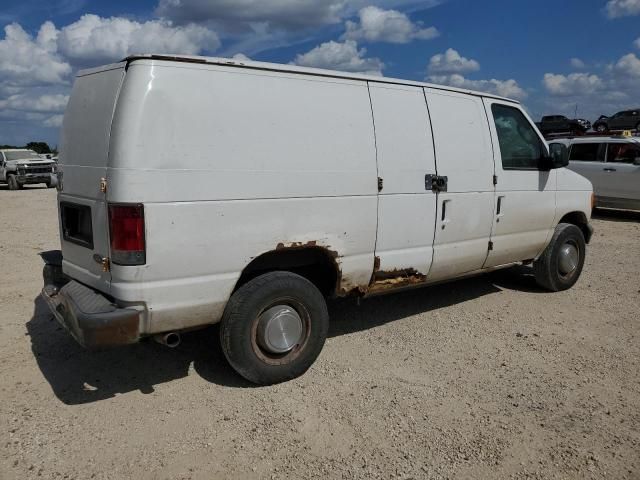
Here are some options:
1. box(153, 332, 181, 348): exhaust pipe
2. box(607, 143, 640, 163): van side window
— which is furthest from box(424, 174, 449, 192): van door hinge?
box(607, 143, 640, 163): van side window

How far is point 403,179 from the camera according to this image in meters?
4.54

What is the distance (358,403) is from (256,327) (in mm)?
886

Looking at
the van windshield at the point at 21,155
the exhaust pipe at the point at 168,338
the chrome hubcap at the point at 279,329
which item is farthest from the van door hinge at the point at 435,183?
the van windshield at the point at 21,155

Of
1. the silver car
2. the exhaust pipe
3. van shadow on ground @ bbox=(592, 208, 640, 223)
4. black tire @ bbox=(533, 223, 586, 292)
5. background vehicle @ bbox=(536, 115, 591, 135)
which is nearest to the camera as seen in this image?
the exhaust pipe

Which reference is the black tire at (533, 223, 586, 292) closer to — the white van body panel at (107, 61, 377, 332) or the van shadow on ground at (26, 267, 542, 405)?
the van shadow on ground at (26, 267, 542, 405)

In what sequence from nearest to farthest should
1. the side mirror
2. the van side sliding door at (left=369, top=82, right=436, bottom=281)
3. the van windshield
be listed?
1. the van side sliding door at (left=369, top=82, right=436, bottom=281)
2. the side mirror
3. the van windshield

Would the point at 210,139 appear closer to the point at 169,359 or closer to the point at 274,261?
the point at 274,261

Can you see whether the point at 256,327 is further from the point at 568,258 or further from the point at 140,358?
the point at 568,258

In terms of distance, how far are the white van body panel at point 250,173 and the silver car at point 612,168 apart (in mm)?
9806

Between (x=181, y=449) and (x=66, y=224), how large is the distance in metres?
1.99

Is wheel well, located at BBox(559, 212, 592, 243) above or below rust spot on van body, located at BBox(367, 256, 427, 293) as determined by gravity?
above

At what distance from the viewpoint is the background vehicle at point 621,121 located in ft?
96.6

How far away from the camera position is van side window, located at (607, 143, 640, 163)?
43.3ft

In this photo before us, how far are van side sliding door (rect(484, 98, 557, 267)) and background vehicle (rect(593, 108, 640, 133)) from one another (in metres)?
27.3
